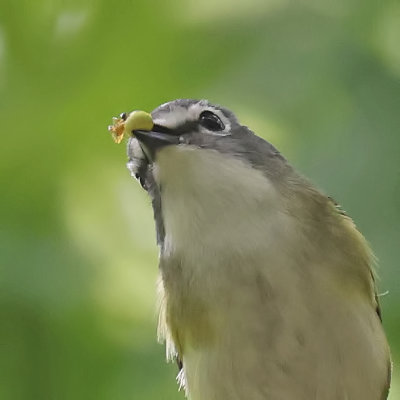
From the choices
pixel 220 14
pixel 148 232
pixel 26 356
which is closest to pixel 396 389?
pixel 148 232

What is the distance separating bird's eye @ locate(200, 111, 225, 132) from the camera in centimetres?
96

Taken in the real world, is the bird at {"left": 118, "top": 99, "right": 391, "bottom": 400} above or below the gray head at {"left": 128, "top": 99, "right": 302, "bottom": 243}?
below

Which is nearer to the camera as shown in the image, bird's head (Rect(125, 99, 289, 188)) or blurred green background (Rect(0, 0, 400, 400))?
bird's head (Rect(125, 99, 289, 188))

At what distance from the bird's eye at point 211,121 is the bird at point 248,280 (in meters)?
0.01

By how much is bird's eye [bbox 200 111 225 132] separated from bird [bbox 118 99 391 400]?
0.05 ft

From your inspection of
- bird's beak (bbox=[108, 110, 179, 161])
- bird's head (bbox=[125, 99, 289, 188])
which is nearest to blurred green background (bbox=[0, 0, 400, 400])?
bird's head (bbox=[125, 99, 289, 188])

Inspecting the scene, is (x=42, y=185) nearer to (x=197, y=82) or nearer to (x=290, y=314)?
(x=197, y=82)

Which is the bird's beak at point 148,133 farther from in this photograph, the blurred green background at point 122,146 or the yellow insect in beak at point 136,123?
the blurred green background at point 122,146

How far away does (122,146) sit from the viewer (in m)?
1.48

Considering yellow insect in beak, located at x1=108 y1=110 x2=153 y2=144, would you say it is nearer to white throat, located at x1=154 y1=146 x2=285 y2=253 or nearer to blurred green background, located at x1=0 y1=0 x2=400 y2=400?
white throat, located at x1=154 y1=146 x2=285 y2=253

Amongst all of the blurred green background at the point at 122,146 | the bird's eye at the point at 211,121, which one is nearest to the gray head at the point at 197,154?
the bird's eye at the point at 211,121

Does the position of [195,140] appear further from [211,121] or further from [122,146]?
[122,146]

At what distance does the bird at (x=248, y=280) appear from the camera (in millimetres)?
884

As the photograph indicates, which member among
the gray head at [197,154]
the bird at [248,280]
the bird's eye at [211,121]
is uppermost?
the bird's eye at [211,121]
